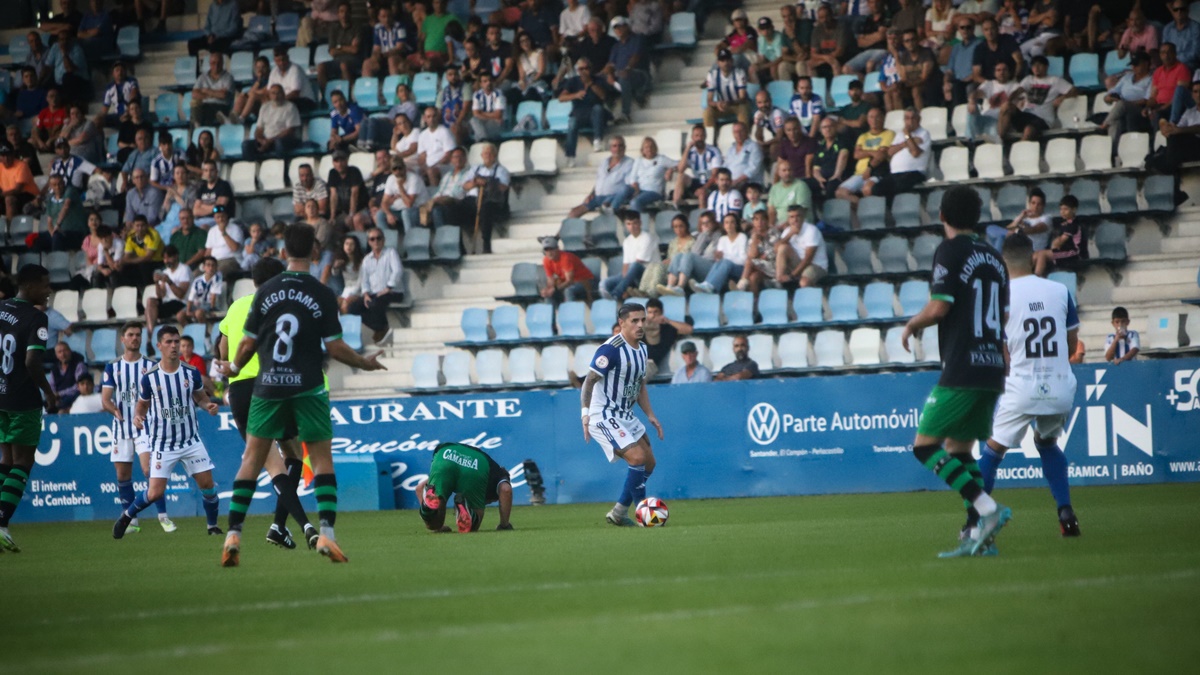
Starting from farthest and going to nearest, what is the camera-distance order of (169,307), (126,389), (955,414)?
(169,307) < (126,389) < (955,414)

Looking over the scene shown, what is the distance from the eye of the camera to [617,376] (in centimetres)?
1397

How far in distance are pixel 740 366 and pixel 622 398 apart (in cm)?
560

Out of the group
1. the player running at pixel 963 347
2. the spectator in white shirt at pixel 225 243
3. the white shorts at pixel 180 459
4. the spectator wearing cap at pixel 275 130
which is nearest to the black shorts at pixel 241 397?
the white shorts at pixel 180 459

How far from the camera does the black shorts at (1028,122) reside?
2125 cm

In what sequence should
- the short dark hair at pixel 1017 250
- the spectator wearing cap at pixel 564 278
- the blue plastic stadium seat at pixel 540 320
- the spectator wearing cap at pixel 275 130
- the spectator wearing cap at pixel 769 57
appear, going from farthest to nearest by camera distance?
the spectator wearing cap at pixel 275 130 < the spectator wearing cap at pixel 769 57 < the spectator wearing cap at pixel 564 278 < the blue plastic stadium seat at pixel 540 320 < the short dark hair at pixel 1017 250

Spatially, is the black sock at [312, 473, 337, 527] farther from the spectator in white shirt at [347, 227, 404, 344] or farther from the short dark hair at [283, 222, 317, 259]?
the spectator in white shirt at [347, 227, 404, 344]

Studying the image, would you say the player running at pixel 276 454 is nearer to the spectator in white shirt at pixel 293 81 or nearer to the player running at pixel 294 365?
the player running at pixel 294 365

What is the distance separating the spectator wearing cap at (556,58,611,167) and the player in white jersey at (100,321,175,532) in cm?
997

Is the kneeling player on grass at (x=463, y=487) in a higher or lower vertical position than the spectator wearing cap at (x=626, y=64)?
lower

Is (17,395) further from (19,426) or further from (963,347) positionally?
(963,347)

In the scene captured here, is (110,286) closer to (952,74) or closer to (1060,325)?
(952,74)

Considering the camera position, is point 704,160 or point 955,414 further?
point 704,160

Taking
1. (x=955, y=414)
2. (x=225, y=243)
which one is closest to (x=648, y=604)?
(x=955, y=414)

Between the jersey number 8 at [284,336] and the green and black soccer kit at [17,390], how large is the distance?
12.9ft
